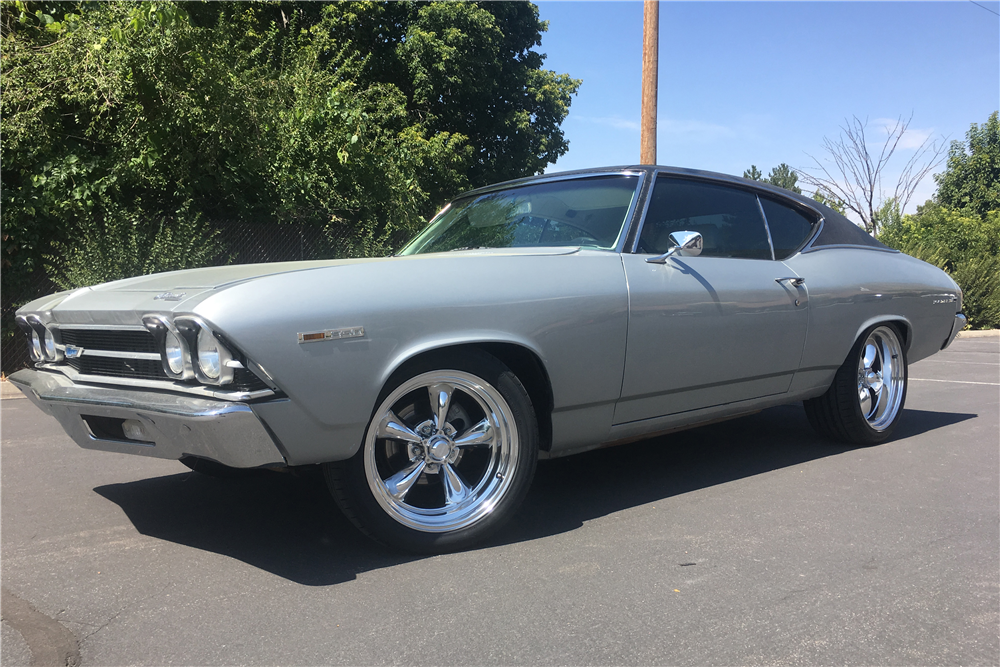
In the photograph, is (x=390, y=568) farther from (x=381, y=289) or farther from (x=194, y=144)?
(x=194, y=144)

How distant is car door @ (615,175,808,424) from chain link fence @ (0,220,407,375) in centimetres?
623

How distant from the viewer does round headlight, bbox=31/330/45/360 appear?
3.33 meters

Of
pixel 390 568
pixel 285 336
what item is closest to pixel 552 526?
pixel 390 568

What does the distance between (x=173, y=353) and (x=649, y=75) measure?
31.2ft

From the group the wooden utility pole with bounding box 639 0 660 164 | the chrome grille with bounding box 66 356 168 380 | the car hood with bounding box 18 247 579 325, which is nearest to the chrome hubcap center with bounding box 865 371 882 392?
the car hood with bounding box 18 247 579 325

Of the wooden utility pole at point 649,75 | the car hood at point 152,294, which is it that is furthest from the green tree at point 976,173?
the car hood at point 152,294

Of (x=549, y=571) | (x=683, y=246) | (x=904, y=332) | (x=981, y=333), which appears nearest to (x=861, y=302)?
(x=904, y=332)

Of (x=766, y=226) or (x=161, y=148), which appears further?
(x=161, y=148)

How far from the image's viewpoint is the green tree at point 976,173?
3375cm

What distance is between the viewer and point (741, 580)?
2760 mm

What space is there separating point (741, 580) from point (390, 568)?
1.23 meters

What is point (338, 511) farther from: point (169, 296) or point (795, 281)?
point (795, 281)

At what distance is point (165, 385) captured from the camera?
2.70 meters

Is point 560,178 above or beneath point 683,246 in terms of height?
above
